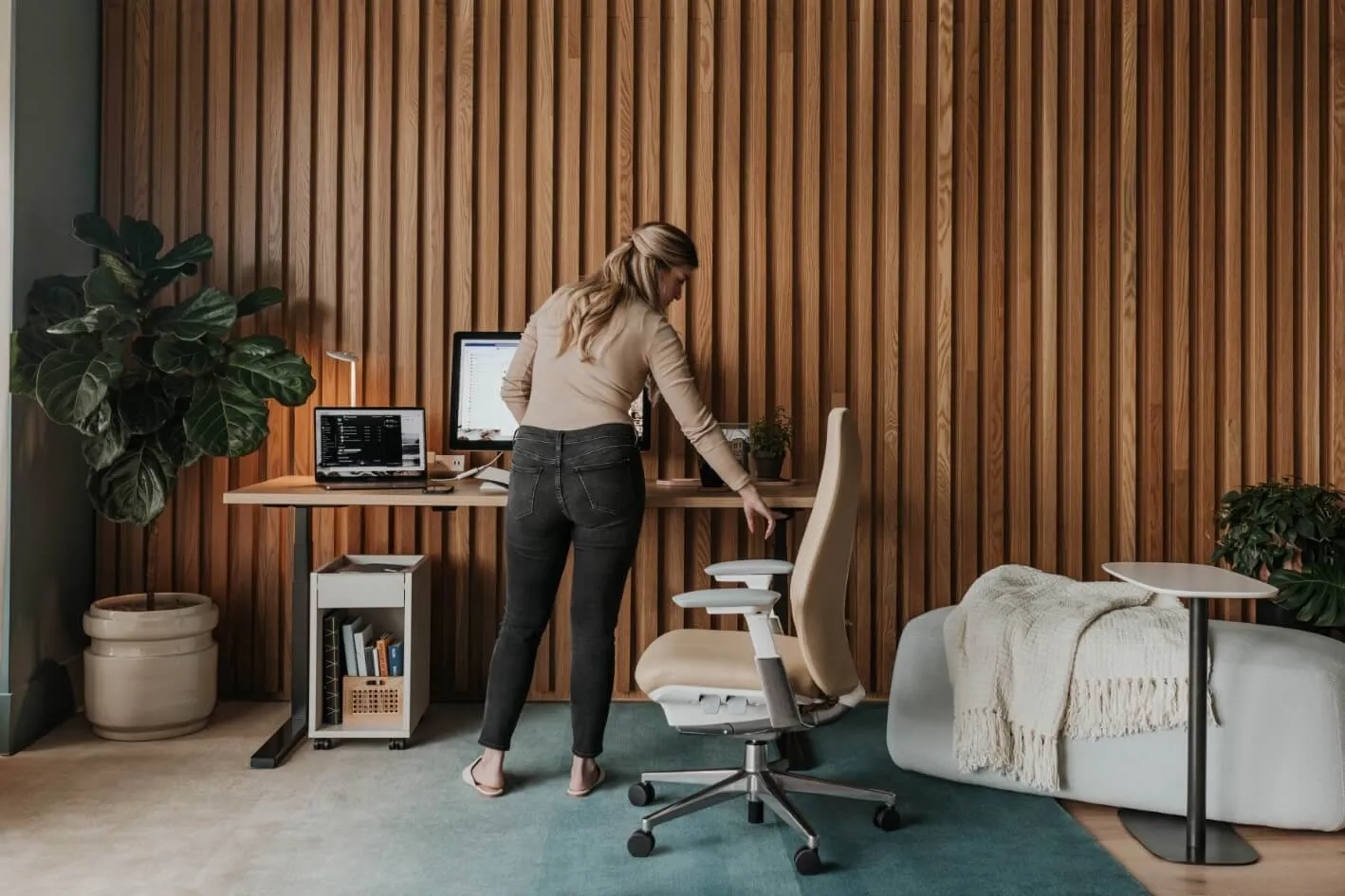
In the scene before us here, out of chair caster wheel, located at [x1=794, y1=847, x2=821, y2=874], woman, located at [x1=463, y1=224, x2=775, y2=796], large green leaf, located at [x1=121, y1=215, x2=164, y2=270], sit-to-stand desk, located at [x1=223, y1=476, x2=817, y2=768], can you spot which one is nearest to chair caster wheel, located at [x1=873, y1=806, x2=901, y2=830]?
chair caster wheel, located at [x1=794, y1=847, x2=821, y2=874]

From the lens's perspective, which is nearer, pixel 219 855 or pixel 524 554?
pixel 219 855

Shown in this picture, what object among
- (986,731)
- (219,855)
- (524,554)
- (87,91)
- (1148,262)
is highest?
(87,91)

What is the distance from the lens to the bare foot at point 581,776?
9.84ft

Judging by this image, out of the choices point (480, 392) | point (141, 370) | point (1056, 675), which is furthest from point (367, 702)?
point (1056, 675)

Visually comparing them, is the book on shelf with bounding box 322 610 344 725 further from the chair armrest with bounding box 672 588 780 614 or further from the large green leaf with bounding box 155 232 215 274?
the chair armrest with bounding box 672 588 780 614

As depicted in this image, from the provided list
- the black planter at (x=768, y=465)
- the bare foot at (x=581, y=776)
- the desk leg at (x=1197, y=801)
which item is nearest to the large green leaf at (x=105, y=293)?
the bare foot at (x=581, y=776)

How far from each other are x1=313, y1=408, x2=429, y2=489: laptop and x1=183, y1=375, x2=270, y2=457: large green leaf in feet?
0.71

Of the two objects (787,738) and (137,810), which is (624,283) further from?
(137,810)

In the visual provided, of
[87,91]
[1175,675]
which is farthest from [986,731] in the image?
[87,91]

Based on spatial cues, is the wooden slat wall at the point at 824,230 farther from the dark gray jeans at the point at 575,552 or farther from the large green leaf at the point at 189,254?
the dark gray jeans at the point at 575,552

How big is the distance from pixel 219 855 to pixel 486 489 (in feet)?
4.22

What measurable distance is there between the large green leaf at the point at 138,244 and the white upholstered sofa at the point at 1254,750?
3.35 meters

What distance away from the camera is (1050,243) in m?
4.08

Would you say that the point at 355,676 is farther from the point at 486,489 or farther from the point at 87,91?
the point at 87,91
